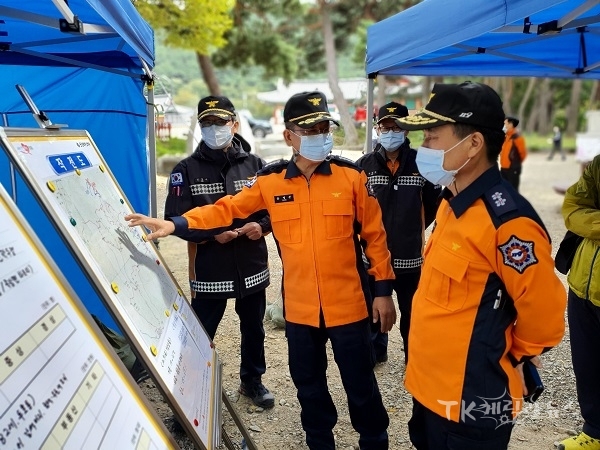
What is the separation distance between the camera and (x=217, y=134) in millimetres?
2836

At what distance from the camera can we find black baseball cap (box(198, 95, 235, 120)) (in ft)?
9.29

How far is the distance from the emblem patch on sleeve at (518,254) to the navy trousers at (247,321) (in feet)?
5.76

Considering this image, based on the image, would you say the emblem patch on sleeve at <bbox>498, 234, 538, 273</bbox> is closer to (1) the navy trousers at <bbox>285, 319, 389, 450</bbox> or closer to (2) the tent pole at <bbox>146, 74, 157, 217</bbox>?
(1) the navy trousers at <bbox>285, 319, 389, 450</bbox>

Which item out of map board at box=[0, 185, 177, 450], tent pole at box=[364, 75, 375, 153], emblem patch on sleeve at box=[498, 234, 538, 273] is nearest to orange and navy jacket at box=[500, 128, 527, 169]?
tent pole at box=[364, 75, 375, 153]

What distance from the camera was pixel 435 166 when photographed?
5.55ft

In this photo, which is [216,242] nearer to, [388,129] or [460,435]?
[388,129]

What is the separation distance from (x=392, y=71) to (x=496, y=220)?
2454 millimetres

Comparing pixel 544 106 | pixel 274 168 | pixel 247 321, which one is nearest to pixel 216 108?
pixel 274 168

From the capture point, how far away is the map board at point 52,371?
90 centimetres

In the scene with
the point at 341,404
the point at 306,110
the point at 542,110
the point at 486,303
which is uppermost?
the point at 306,110

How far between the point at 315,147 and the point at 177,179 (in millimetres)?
947

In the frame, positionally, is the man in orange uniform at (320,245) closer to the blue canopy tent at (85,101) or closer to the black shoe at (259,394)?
the black shoe at (259,394)

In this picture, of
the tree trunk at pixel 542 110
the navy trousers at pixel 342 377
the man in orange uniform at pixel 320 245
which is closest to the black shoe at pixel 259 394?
the navy trousers at pixel 342 377

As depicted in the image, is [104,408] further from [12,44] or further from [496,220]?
[12,44]
